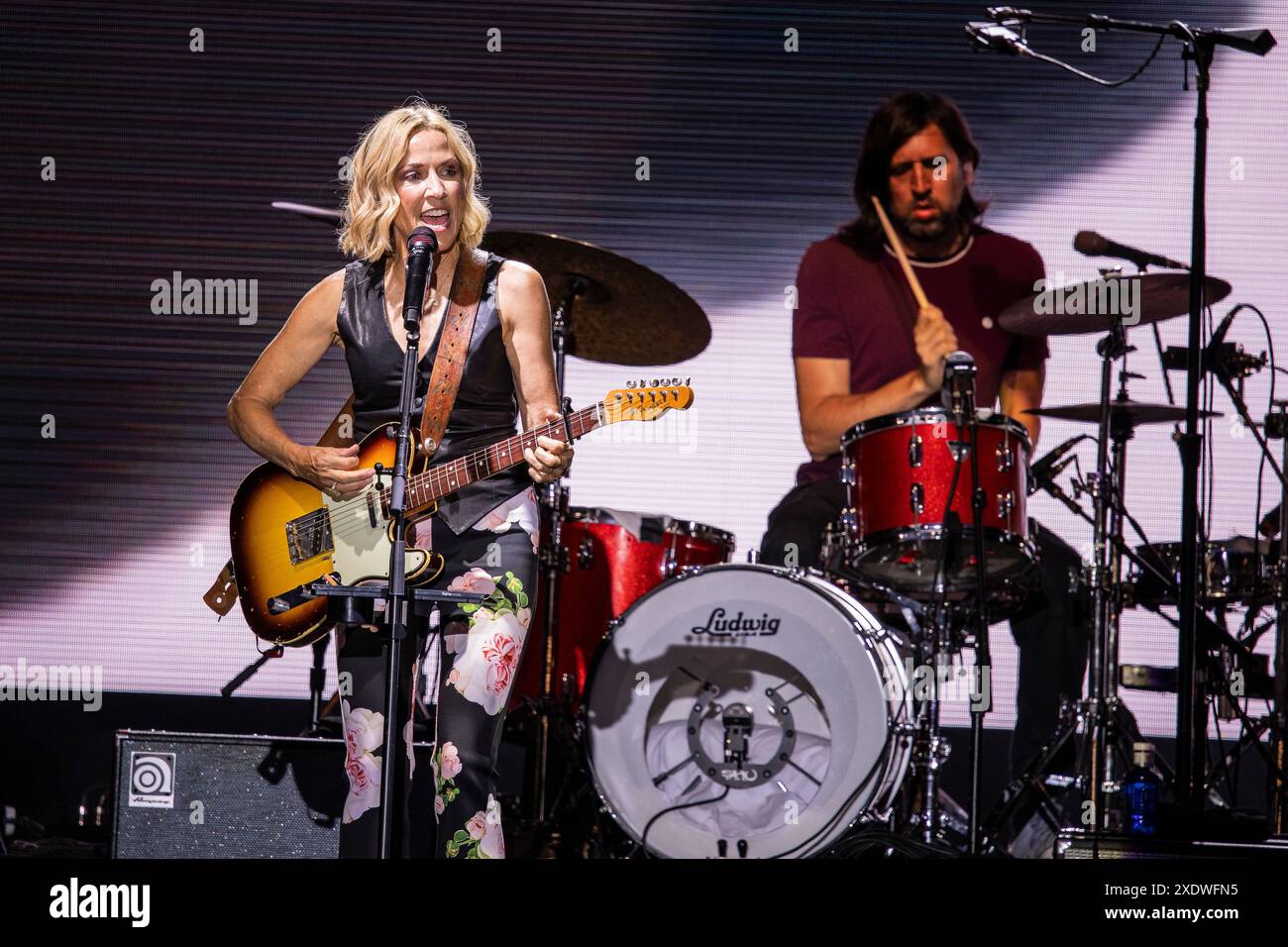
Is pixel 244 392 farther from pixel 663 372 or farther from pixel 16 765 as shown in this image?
pixel 16 765

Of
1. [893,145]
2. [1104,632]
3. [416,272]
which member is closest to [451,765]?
[416,272]

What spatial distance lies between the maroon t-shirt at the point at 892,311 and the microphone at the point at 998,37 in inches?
47.6

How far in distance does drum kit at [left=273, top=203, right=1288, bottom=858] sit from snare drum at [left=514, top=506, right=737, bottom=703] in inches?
2.0

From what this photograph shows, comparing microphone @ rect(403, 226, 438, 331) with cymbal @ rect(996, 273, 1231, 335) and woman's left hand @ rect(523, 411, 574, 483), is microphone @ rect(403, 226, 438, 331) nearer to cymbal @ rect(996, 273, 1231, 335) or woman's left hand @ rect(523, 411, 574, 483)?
woman's left hand @ rect(523, 411, 574, 483)

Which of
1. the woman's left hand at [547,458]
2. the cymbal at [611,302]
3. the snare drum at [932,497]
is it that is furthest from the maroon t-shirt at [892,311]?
the woman's left hand at [547,458]

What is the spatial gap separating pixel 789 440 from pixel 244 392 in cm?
259

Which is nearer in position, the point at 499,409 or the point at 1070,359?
the point at 499,409

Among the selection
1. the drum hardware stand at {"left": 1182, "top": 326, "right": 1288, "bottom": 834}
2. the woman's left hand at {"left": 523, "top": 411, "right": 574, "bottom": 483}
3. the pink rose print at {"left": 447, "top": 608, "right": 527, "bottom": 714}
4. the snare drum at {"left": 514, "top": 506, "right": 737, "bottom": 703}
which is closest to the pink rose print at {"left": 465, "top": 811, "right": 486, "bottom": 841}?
the pink rose print at {"left": 447, "top": 608, "right": 527, "bottom": 714}

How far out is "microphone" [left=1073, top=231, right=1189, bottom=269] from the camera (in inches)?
182

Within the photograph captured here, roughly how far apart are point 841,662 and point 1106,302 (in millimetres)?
1522

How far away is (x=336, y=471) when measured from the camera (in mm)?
3498

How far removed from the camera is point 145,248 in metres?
5.93
